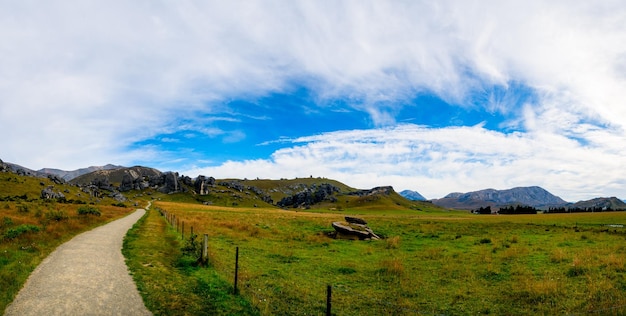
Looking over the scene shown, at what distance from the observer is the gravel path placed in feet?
38.1

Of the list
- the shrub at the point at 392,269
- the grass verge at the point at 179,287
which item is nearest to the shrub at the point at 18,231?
the grass verge at the point at 179,287

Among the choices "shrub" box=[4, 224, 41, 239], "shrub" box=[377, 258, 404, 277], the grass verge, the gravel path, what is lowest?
"shrub" box=[377, 258, 404, 277]

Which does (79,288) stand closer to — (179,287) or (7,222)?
(179,287)

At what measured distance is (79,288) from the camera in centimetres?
1398

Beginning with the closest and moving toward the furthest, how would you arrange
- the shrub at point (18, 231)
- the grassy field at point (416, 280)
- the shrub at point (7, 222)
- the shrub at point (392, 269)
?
the grassy field at point (416, 280)
the shrub at point (392, 269)
the shrub at point (18, 231)
the shrub at point (7, 222)

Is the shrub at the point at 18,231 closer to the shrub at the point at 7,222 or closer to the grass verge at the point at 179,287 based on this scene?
the shrub at the point at 7,222

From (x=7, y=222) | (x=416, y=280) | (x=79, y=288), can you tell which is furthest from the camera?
(x=7, y=222)

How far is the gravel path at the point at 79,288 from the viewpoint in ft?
38.1

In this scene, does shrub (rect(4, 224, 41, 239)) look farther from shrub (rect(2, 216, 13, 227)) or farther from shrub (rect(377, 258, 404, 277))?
shrub (rect(377, 258, 404, 277))

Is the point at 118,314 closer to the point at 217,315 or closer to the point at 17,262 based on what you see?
the point at 217,315

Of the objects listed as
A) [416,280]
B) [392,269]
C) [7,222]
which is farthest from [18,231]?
[416,280]

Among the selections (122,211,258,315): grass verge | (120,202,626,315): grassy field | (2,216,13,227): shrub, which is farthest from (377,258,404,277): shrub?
(2,216,13,227): shrub

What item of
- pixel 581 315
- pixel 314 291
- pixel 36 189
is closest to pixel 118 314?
pixel 314 291

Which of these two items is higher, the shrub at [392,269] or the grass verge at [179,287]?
the grass verge at [179,287]
